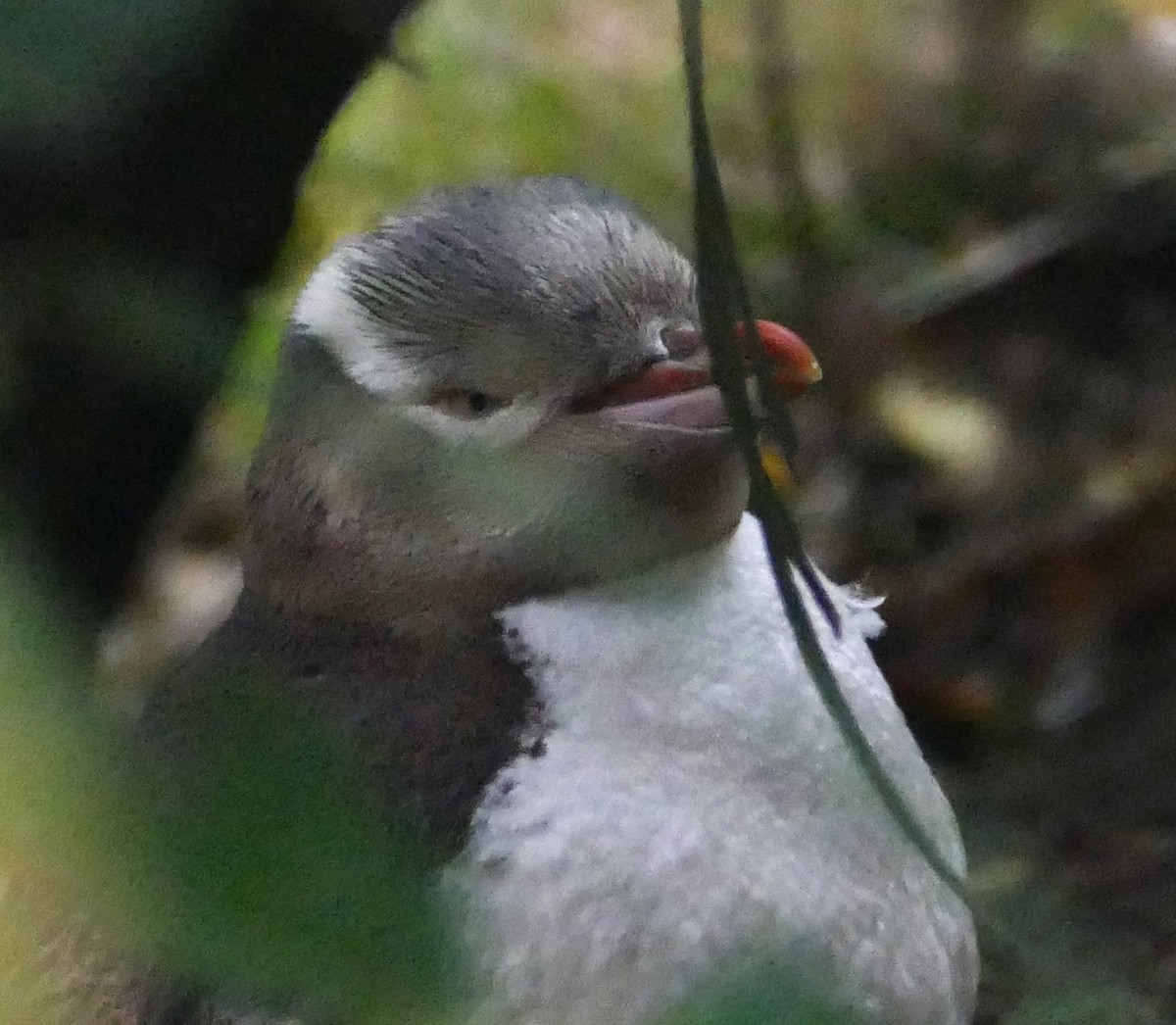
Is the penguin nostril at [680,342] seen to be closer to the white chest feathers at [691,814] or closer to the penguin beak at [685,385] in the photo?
the penguin beak at [685,385]

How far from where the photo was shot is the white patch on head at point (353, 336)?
966 mm

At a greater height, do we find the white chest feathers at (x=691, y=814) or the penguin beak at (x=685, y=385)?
the penguin beak at (x=685, y=385)

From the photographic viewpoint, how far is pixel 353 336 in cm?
99

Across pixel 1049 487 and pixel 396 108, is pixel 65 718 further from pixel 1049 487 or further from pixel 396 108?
pixel 1049 487

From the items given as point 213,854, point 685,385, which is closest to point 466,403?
point 685,385

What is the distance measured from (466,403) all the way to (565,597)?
0.13 metres

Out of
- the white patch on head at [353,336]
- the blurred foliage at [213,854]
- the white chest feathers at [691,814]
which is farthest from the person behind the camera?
the white patch on head at [353,336]

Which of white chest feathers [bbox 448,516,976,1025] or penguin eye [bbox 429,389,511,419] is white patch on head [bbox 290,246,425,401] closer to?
penguin eye [bbox 429,389,511,419]

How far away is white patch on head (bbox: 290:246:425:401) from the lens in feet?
3.17

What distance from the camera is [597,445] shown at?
954 millimetres

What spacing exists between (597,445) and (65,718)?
623 millimetres

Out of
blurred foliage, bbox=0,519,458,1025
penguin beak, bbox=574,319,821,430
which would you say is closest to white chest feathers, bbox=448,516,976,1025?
penguin beak, bbox=574,319,821,430

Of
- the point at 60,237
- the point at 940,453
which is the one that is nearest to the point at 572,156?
the point at 940,453

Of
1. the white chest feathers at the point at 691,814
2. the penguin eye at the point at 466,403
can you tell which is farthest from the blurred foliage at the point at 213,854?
the penguin eye at the point at 466,403
